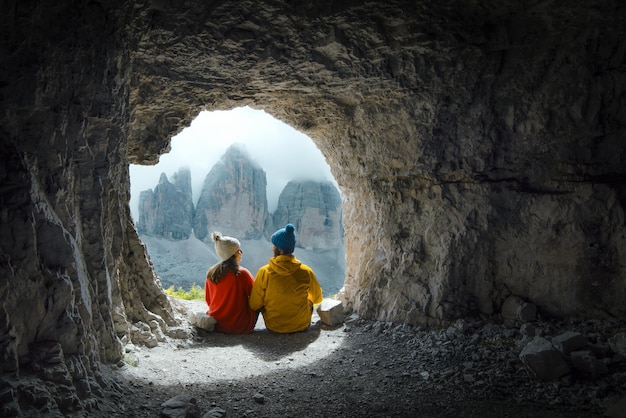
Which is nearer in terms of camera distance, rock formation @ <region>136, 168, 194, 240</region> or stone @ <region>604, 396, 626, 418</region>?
stone @ <region>604, 396, 626, 418</region>

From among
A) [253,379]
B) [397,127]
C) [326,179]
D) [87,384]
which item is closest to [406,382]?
[253,379]

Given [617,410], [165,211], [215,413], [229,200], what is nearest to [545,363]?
[617,410]

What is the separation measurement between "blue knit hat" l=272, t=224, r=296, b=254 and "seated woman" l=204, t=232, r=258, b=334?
0.55m

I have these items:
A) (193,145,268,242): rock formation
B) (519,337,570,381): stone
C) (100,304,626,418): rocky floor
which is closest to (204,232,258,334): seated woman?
(100,304,626,418): rocky floor

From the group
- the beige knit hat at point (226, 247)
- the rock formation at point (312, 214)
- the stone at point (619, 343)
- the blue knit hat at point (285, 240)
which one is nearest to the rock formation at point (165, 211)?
the rock formation at point (312, 214)

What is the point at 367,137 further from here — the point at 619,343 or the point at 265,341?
the point at 619,343

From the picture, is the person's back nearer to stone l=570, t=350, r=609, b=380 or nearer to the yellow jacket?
the yellow jacket

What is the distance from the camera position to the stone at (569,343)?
3199 mm

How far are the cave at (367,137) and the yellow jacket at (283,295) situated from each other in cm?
87

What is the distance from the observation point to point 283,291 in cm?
519

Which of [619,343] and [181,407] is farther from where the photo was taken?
[619,343]

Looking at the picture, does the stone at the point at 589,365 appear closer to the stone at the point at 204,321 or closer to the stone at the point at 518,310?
the stone at the point at 518,310

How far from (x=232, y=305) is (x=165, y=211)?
3239cm

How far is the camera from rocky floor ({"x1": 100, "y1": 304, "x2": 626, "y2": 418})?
9.22 ft
